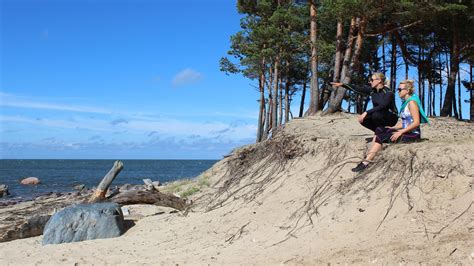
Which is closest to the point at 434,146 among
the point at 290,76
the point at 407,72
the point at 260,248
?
the point at 260,248

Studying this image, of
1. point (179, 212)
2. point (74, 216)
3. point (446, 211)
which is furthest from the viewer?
point (179, 212)

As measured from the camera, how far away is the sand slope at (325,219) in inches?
259

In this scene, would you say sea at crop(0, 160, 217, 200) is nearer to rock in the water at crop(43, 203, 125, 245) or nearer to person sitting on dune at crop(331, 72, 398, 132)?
rock in the water at crop(43, 203, 125, 245)

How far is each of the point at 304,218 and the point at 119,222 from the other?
420cm

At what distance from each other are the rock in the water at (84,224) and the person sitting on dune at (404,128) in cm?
506

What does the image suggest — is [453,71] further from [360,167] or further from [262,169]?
[360,167]

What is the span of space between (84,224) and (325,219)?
5.04 meters

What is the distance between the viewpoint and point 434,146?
8.12 m

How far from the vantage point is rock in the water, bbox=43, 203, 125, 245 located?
9711 millimetres

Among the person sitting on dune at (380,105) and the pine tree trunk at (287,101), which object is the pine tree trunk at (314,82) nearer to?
the person sitting on dune at (380,105)

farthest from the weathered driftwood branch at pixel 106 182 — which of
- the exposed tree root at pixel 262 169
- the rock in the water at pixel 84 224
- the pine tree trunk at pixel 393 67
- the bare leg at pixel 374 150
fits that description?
the pine tree trunk at pixel 393 67

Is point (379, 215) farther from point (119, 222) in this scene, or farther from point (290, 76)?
point (290, 76)

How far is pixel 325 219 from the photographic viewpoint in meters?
7.81

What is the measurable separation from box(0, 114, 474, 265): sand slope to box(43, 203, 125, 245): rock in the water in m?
0.37
